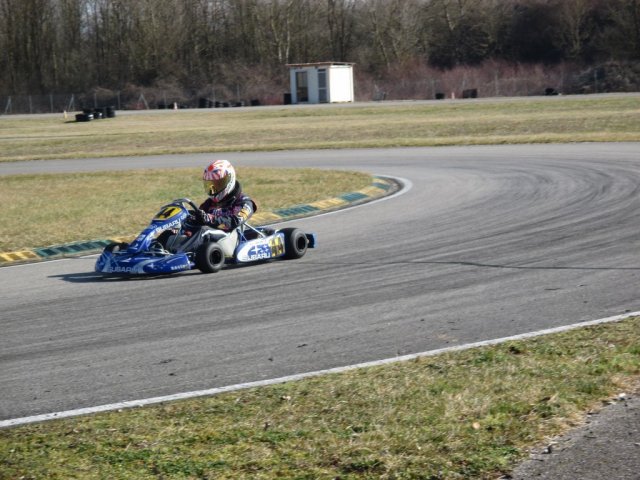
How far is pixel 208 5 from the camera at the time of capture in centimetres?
9606

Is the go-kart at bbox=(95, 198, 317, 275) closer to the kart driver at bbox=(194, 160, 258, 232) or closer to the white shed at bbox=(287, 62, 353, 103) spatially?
the kart driver at bbox=(194, 160, 258, 232)

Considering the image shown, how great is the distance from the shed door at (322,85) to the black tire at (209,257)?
192 feet

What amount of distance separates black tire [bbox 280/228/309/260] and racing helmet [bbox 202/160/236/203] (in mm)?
762

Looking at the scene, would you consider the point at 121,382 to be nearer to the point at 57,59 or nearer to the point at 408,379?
the point at 408,379

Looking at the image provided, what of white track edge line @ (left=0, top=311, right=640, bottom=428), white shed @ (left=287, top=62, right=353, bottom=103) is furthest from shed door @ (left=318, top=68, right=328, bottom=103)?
white track edge line @ (left=0, top=311, right=640, bottom=428)

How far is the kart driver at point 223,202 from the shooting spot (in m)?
10.5

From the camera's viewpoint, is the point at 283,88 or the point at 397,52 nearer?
the point at 283,88

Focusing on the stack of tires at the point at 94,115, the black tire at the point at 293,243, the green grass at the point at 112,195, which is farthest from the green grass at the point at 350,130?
the black tire at the point at 293,243

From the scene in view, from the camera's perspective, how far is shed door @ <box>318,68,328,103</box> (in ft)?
222

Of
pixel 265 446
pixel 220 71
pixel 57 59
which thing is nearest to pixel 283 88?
pixel 220 71

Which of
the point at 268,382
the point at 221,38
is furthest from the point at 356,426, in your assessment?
the point at 221,38

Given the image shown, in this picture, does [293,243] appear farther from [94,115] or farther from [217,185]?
[94,115]

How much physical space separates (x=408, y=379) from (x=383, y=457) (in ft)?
4.23

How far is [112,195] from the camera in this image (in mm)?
18109
